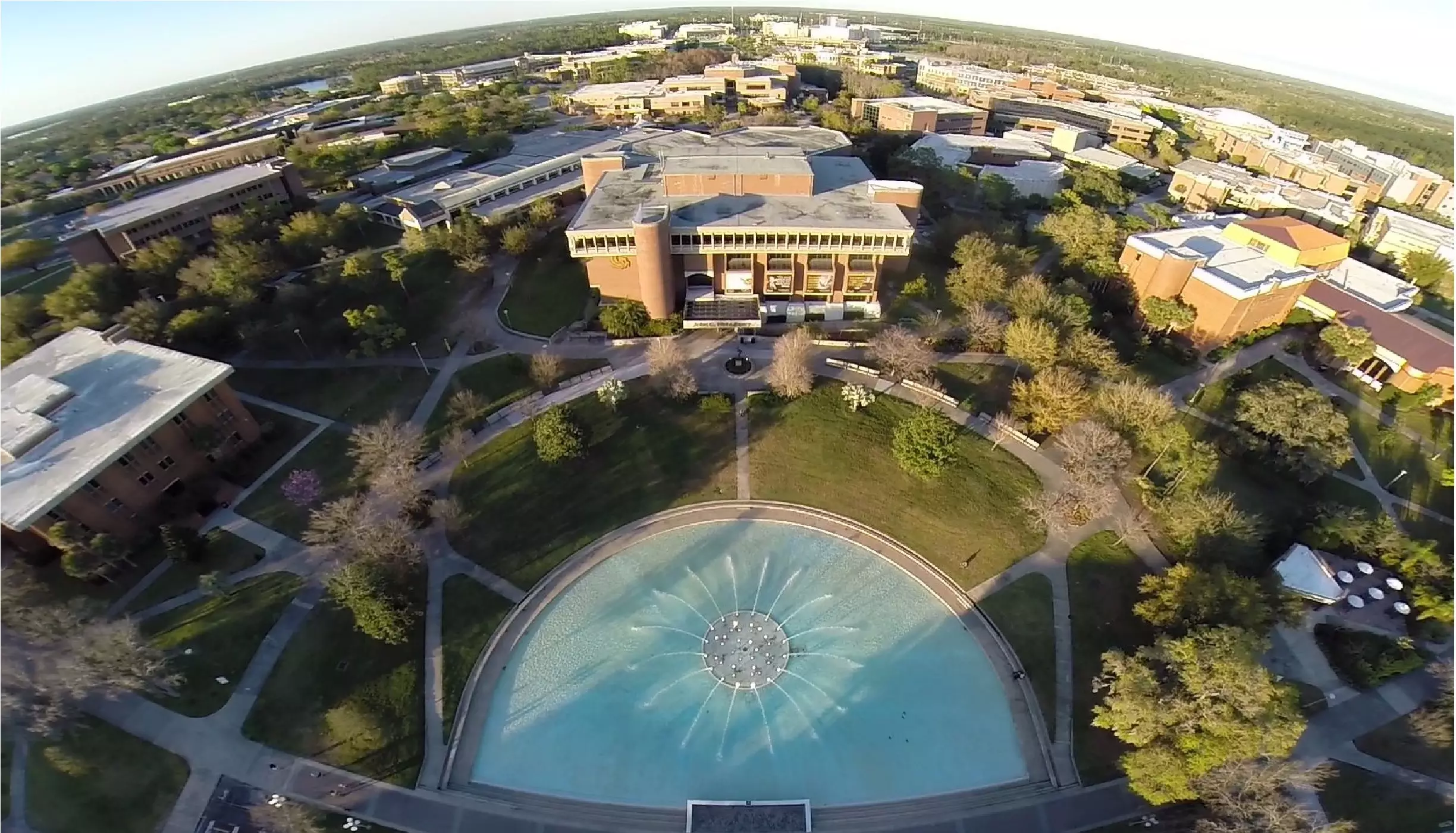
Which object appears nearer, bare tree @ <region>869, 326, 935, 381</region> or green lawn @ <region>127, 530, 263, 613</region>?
green lawn @ <region>127, 530, 263, 613</region>

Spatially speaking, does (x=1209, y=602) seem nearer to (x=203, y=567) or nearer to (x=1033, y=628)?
(x=1033, y=628)

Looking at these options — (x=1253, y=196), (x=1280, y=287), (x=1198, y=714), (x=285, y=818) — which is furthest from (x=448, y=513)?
(x=1253, y=196)

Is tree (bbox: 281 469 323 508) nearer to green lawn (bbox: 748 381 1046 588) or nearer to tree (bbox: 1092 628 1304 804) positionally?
green lawn (bbox: 748 381 1046 588)

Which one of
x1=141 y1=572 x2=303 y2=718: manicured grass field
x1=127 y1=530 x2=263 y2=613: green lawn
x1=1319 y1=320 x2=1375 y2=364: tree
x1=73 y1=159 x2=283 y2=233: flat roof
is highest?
x1=73 y1=159 x2=283 y2=233: flat roof

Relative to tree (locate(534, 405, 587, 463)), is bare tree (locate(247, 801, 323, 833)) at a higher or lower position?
lower

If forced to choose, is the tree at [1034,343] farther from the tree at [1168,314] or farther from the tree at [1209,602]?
the tree at [1209,602]

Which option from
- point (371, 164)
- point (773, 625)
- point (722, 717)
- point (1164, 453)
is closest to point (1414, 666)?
point (1164, 453)

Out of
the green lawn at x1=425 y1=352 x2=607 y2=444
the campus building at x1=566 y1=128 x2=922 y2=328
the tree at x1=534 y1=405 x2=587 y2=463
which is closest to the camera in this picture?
the tree at x1=534 y1=405 x2=587 y2=463

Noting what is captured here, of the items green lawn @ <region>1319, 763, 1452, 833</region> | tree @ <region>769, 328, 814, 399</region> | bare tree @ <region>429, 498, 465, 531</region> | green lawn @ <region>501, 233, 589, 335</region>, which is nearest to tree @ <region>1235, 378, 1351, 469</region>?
green lawn @ <region>1319, 763, 1452, 833</region>
